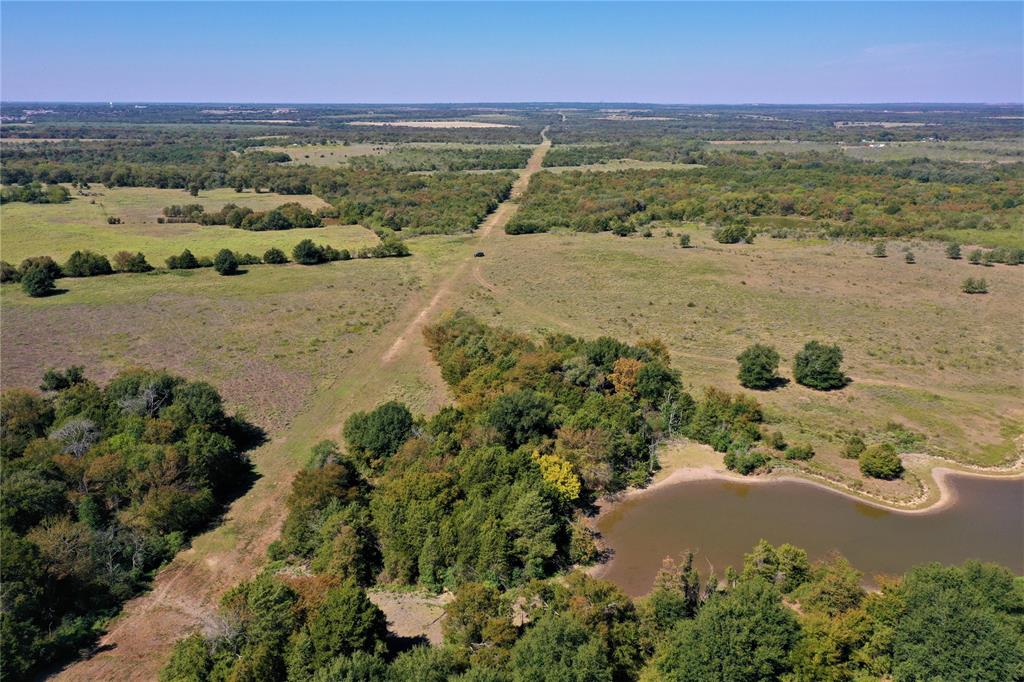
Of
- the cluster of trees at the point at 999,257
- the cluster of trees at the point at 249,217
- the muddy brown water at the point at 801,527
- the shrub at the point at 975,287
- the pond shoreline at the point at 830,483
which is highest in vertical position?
the cluster of trees at the point at 249,217

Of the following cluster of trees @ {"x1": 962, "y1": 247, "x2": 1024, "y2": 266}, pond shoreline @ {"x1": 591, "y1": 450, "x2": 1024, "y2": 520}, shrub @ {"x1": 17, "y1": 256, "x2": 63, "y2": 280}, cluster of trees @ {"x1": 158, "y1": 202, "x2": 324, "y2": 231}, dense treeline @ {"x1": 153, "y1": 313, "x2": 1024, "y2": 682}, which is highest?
cluster of trees @ {"x1": 158, "y1": 202, "x2": 324, "y2": 231}

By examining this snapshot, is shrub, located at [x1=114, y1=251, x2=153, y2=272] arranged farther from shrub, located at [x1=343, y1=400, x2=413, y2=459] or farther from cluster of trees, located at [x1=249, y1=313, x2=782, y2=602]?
shrub, located at [x1=343, y1=400, x2=413, y2=459]

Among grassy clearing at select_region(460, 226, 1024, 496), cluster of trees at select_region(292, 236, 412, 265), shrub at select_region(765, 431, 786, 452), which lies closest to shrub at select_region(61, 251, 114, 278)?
cluster of trees at select_region(292, 236, 412, 265)

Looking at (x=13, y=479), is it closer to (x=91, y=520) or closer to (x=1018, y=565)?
(x=91, y=520)

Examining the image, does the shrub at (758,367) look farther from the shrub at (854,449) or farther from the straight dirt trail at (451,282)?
the straight dirt trail at (451,282)

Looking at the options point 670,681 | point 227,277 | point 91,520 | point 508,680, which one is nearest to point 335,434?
point 91,520

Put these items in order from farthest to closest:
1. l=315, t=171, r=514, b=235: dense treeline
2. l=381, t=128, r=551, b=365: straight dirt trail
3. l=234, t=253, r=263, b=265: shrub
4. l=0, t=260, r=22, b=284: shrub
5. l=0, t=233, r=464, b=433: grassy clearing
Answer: l=315, t=171, r=514, b=235: dense treeline, l=234, t=253, r=263, b=265: shrub, l=0, t=260, r=22, b=284: shrub, l=381, t=128, r=551, b=365: straight dirt trail, l=0, t=233, r=464, b=433: grassy clearing

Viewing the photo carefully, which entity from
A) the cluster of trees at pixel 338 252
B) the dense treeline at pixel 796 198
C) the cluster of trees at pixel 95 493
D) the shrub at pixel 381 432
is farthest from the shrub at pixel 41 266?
the dense treeline at pixel 796 198
